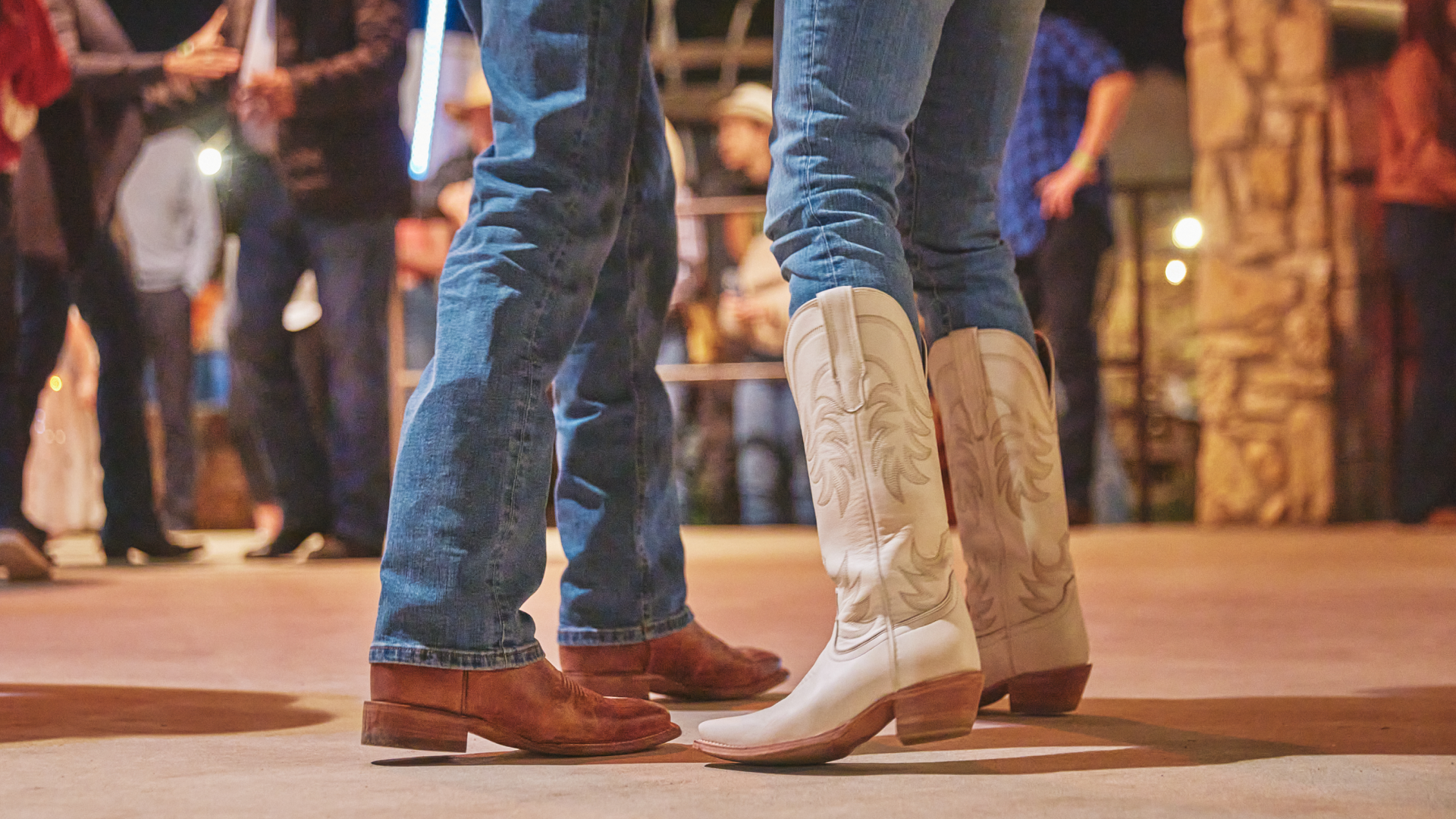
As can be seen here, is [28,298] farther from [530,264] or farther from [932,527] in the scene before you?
[932,527]

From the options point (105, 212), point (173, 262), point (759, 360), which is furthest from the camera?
point (173, 262)

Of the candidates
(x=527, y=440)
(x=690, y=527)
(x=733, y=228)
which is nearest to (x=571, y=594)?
(x=527, y=440)

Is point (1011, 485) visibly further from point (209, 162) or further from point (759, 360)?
point (209, 162)

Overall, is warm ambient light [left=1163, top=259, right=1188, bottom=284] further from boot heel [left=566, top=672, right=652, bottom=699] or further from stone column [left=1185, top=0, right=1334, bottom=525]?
boot heel [left=566, top=672, right=652, bottom=699]

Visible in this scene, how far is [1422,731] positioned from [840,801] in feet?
1.87

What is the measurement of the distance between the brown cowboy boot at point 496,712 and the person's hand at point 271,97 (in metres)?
2.52

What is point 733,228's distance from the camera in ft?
17.3

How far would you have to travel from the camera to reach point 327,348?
345 centimetres

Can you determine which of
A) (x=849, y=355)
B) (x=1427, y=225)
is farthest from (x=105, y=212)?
(x=1427, y=225)

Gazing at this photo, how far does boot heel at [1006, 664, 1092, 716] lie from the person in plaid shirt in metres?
3.00

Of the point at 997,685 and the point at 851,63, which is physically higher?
the point at 851,63

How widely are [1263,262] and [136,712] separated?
15.1 feet

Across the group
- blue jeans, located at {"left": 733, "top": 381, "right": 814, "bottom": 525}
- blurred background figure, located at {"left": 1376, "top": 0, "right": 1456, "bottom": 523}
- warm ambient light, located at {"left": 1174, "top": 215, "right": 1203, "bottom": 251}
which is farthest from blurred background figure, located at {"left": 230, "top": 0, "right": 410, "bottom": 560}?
warm ambient light, located at {"left": 1174, "top": 215, "right": 1203, "bottom": 251}

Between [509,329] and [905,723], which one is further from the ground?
[509,329]
